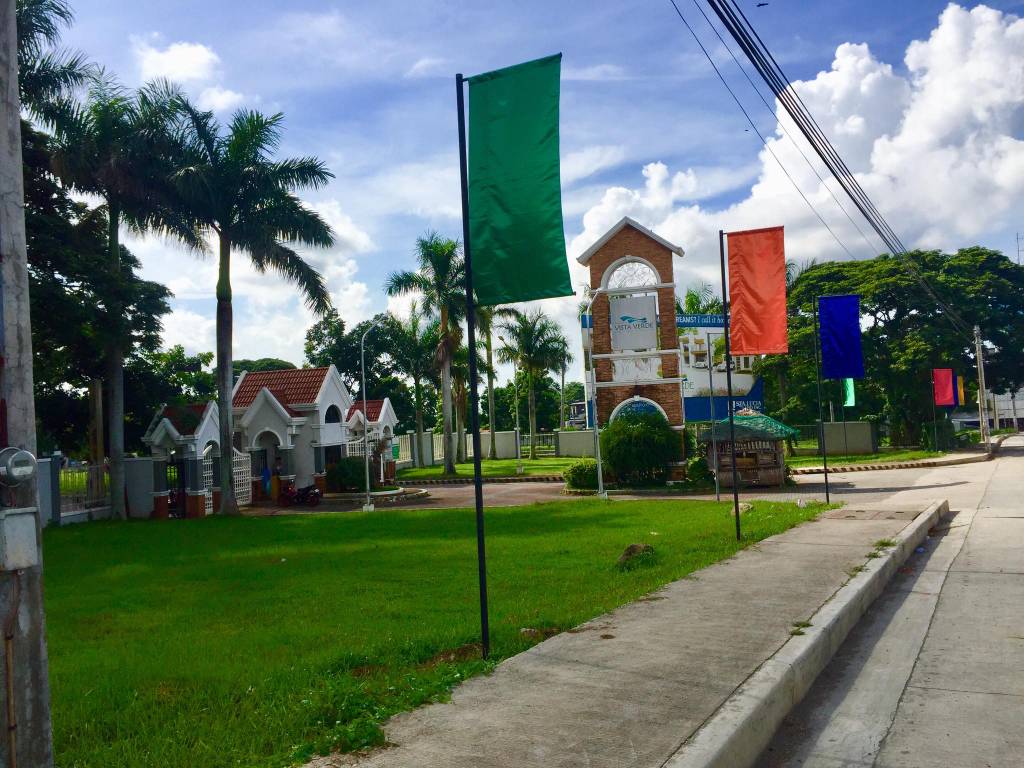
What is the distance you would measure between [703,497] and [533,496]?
6428 millimetres

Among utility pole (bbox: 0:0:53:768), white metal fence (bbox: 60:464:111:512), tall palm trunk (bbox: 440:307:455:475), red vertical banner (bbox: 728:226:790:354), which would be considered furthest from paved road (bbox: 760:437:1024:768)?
tall palm trunk (bbox: 440:307:455:475)

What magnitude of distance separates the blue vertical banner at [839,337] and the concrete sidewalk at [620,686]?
10.2 metres

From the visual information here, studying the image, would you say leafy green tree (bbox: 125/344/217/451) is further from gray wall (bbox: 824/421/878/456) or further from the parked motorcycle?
gray wall (bbox: 824/421/878/456)

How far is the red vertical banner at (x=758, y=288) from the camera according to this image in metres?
14.9

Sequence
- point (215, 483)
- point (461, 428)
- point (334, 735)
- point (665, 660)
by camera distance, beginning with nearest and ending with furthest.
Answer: point (334, 735) → point (665, 660) → point (215, 483) → point (461, 428)

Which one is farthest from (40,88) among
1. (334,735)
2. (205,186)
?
(334,735)

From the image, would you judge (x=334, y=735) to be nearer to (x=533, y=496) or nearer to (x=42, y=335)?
(x=42, y=335)

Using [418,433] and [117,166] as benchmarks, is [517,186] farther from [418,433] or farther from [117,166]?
[418,433]

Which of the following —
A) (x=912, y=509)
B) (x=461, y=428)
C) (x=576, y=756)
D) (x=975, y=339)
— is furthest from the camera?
(x=461, y=428)

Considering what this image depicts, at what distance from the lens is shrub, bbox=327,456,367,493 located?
34344 millimetres

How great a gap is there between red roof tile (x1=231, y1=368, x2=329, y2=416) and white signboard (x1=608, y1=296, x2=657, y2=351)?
1228cm

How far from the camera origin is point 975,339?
40.7 meters

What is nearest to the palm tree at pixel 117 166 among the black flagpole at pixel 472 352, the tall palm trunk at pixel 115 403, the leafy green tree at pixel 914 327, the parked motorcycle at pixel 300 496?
the tall palm trunk at pixel 115 403

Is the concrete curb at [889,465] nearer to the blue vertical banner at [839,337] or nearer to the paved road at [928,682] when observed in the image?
the blue vertical banner at [839,337]
